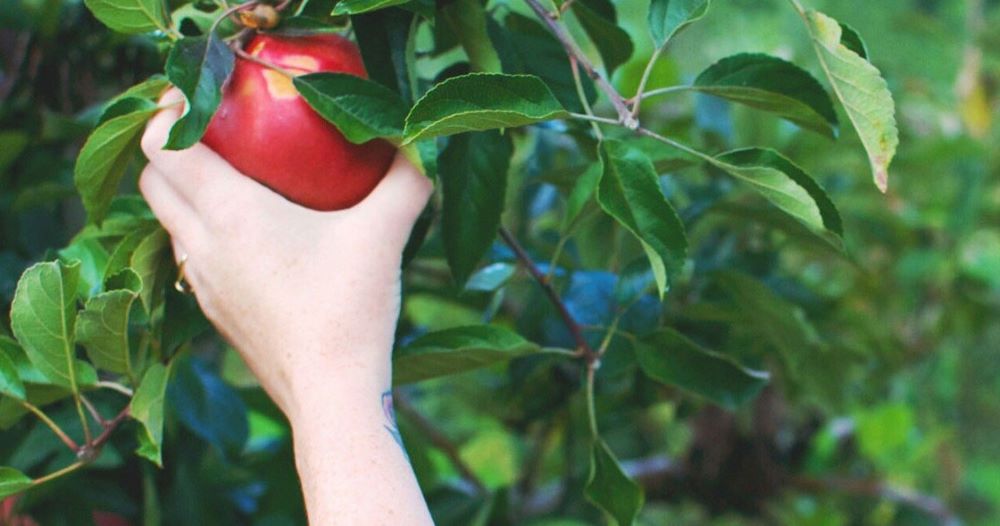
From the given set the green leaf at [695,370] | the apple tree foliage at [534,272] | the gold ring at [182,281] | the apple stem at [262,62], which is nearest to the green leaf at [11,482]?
the apple tree foliage at [534,272]

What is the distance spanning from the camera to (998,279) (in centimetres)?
156

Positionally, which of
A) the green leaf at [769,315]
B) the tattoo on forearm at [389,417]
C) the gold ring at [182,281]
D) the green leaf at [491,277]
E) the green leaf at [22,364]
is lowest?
the green leaf at [769,315]

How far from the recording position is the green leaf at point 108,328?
500 mm

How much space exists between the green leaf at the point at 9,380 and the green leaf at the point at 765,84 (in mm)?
342

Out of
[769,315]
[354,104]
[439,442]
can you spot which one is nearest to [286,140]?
[354,104]

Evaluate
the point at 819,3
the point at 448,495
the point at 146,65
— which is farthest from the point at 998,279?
the point at 819,3

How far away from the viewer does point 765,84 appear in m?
0.55

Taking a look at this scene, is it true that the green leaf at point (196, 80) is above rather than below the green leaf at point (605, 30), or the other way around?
above

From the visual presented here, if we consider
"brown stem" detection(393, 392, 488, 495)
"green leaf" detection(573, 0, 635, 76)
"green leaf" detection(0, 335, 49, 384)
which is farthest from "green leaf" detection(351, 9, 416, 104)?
"brown stem" detection(393, 392, 488, 495)

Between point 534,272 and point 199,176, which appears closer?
point 199,176

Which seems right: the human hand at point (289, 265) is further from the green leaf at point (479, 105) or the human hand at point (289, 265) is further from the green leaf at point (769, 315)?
the green leaf at point (769, 315)

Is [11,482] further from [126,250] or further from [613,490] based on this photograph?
[613,490]

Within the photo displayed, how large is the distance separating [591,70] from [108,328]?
0.79 feet

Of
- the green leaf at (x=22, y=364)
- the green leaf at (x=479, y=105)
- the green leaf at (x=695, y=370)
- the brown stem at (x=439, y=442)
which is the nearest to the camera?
the green leaf at (x=479, y=105)
